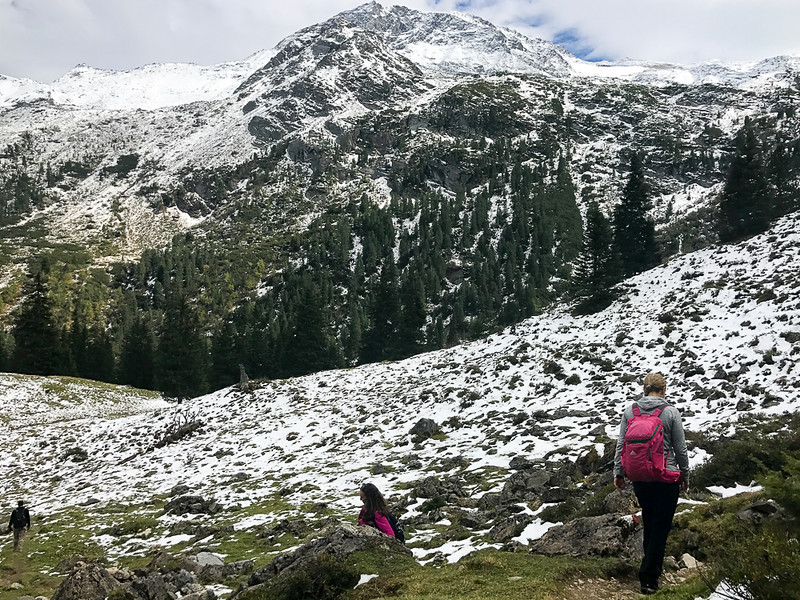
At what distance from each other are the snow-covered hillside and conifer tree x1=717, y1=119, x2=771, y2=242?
5282 millimetres

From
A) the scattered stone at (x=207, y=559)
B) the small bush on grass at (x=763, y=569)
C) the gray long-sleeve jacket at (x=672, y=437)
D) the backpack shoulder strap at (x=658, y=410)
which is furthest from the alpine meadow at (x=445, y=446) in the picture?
the backpack shoulder strap at (x=658, y=410)

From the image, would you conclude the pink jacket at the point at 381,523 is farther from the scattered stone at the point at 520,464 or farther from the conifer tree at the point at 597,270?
the conifer tree at the point at 597,270

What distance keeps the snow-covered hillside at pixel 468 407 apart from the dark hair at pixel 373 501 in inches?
73.2

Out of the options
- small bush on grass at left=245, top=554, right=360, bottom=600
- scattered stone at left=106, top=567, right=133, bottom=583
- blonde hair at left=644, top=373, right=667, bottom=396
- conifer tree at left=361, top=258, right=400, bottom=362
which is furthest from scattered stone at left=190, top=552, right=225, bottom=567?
conifer tree at left=361, top=258, right=400, bottom=362

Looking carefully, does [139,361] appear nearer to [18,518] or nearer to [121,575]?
[18,518]

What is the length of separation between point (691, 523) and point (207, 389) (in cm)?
6034

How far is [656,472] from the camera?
623 cm

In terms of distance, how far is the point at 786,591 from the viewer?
4168 mm

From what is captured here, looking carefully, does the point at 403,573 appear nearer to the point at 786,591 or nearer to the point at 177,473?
the point at 786,591

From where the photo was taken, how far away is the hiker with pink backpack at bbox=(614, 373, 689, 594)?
6.27 m

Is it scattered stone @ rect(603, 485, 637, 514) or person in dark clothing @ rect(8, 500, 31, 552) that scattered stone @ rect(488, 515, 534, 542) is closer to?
scattered stone @ rect(603, 485, 637, 514)

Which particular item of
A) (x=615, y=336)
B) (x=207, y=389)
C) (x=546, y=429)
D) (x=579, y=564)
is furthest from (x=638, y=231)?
(x=207, y=389)

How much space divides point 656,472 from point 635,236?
47960 mm

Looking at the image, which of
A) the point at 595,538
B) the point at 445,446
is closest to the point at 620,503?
the point at 595,538
